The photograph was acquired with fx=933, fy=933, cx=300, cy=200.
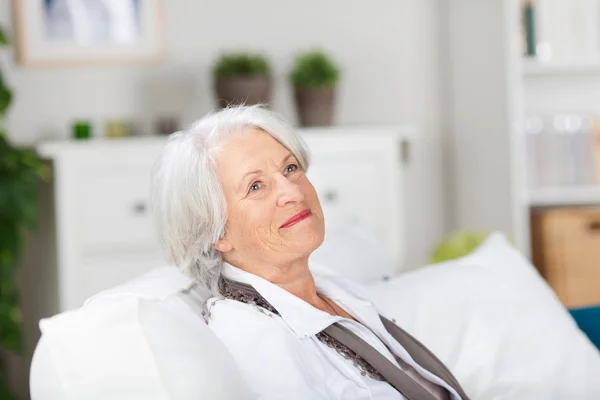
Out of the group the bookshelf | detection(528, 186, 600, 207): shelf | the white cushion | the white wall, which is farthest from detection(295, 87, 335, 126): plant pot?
the white cushion

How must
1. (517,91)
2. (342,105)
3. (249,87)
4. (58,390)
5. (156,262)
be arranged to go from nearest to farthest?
(58,390), (156,262), (249,87), (517,91), (342,105)

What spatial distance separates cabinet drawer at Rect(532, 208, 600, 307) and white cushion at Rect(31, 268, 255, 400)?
267 centimetres

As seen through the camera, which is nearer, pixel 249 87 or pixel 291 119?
pixel 249 87

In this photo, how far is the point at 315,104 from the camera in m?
3.56

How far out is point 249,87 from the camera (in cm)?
339

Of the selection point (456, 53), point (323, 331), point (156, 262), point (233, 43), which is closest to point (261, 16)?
point (233, 43)

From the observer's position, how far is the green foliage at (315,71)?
3.56 metres

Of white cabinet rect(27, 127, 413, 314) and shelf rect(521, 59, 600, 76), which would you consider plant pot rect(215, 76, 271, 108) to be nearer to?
white cabinet rect(27, 127, 413, 314)

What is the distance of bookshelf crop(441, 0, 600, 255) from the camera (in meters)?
3.69

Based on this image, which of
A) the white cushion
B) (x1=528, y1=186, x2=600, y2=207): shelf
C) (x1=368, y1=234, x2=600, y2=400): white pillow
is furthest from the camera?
(x1=528, y1=186, x2=600, y2=207): shelf

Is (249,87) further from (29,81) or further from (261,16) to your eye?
(29,81)

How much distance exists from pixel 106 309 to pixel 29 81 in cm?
241

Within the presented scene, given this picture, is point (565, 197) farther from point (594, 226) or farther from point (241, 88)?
point (241, 88)

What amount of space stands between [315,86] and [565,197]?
3.70 ft
